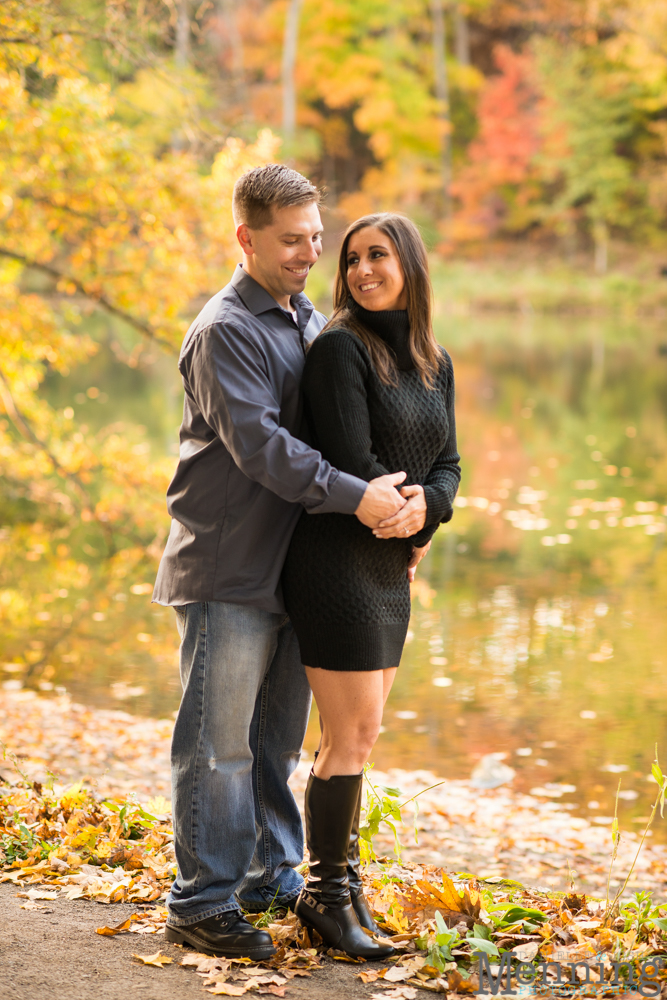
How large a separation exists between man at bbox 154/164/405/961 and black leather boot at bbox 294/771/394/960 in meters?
0.17

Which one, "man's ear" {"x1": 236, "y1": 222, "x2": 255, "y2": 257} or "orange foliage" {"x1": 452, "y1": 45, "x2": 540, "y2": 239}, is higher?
"orange foliage" {"x1": 452, "y1": 45, "x2": 540, "y2": 239}

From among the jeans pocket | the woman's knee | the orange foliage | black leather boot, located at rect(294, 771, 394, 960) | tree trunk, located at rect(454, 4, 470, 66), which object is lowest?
black leather boot, located at rect(294, 771, 394, 960)

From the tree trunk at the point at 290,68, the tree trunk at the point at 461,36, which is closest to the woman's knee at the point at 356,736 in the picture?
the tree trunk at the point at 290,68

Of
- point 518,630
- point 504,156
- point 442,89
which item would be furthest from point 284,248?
point 442,89

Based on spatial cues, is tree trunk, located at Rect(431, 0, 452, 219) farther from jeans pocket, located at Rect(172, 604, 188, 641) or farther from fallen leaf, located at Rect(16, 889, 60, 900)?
fallen leaf, located at Rect(16, 889, 60, 900)

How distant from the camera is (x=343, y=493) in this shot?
8.83 ft

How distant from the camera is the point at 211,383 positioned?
274cm

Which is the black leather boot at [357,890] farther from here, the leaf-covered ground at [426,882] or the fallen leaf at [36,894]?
the fallen leaf at [36,894]

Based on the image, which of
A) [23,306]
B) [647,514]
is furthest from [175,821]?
[647,514]

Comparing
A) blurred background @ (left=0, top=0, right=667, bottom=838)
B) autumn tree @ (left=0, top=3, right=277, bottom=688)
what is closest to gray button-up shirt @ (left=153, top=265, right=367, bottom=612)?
blurred background @ (left=0, top=0, right=667, bottom=838)

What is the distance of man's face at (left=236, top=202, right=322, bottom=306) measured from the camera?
9.27 feet

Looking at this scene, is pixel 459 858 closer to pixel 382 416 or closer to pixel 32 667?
pixel 382 416

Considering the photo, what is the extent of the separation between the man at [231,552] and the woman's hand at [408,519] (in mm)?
33

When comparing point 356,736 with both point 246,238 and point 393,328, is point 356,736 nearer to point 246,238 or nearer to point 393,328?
point 393,328
